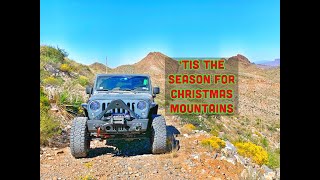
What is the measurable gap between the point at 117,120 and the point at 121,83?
1015mm

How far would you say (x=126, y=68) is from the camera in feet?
49.1

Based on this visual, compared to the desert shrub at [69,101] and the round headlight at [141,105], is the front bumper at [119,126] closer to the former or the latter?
the round headlight at [141,105]

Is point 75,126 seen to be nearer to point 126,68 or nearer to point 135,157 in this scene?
point 135,157

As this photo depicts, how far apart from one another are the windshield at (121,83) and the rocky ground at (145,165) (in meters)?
1.27

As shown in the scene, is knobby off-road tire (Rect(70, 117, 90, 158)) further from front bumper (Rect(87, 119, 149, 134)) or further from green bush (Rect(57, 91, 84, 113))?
green bush (Rect(57, 91, 84, 113))

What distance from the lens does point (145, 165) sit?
6219mm

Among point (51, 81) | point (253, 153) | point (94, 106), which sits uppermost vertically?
point (51, 81)

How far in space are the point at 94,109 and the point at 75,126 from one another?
0.44m

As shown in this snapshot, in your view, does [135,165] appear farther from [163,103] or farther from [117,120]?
[163,103]

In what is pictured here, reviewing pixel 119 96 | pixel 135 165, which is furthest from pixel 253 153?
pixel 119 96

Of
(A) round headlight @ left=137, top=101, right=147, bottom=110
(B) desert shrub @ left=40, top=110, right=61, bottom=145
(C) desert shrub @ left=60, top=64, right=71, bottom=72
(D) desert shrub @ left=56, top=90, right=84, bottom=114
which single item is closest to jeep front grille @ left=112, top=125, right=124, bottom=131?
(A) round headlight @ left=137, top=101, right=147, bottom=110

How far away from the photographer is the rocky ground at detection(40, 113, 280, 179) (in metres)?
5.98
